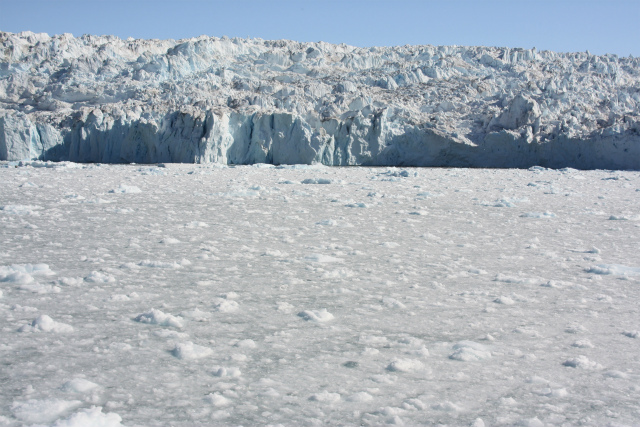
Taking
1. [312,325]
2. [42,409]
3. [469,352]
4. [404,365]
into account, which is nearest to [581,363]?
[469,352]

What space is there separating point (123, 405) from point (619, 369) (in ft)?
5.74

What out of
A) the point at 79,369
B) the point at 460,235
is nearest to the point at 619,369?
the point at 79,369

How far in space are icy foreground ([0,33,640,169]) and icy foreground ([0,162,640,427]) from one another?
48.8 feet

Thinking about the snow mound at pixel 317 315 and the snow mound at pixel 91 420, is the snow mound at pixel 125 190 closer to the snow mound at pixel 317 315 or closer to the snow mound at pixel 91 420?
the snow mound at pixel 317 315

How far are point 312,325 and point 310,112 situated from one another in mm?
18130

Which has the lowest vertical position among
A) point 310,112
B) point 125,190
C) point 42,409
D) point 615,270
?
point 42,409

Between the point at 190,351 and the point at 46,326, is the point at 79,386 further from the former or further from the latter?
the point at 46,326

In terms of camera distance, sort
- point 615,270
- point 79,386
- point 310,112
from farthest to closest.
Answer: point 310,112
point 615,270
point 79,386

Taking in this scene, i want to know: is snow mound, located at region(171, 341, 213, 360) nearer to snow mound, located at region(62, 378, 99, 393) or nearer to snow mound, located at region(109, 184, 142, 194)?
snow mound, located at region(62, 378, 99, 393)

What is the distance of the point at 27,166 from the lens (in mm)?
14883

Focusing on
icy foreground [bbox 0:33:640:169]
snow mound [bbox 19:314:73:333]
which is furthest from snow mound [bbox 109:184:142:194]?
icy foreground [bbox 0:33:640:169]

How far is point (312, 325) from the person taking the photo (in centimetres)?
216

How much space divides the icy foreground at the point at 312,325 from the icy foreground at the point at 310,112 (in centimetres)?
1488

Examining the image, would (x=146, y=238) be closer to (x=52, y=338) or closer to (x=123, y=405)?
(x=52, y=338)
